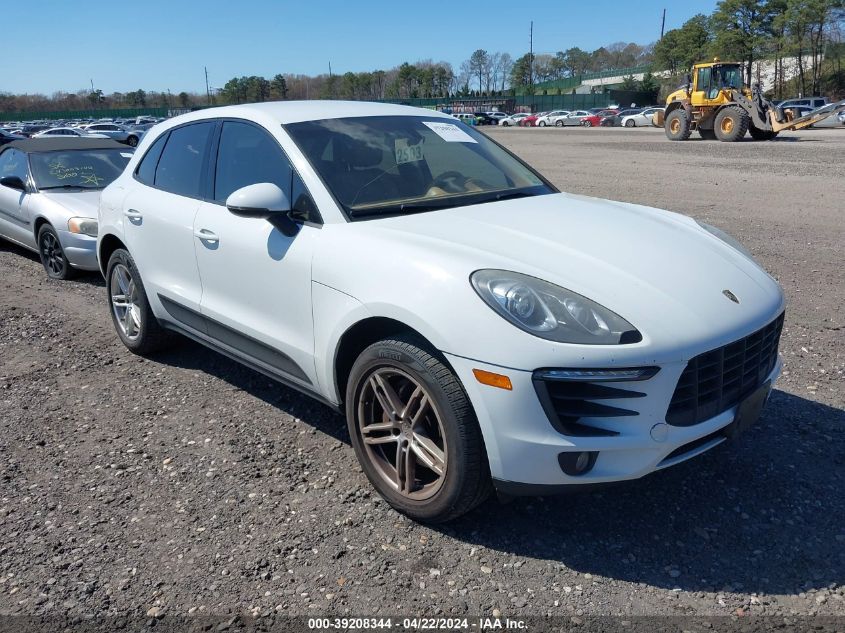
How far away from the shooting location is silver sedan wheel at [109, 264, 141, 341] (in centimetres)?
507

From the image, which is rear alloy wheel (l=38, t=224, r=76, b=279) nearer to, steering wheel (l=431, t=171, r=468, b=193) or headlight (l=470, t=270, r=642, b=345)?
steering wheel (l=431, t=171, r=468, b=193)

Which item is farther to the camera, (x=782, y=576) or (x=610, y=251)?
(x=610, y=251)

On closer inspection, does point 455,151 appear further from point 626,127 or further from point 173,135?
point 626,127

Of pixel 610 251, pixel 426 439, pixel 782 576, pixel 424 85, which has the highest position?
pixel 424 85

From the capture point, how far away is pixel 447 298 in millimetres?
2730

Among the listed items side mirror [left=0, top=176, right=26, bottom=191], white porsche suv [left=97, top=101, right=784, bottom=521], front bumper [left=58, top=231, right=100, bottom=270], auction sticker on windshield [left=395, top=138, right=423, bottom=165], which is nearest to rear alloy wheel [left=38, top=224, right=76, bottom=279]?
front bumper [left=58, top=231, right=100, bottom=270]

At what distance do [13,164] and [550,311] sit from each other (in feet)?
27.8

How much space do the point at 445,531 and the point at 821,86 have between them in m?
78.3

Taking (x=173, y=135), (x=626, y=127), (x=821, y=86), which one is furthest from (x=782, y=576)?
(x=821, y=86)

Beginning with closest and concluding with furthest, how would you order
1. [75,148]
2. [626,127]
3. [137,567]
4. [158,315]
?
1. [137,567]
2. [158,315]
3. [75,148]
4. [626,127]

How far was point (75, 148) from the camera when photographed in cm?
870

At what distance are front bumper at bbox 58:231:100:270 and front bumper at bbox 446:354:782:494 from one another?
599cm

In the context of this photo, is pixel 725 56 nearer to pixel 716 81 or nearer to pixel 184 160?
pixel 716 81

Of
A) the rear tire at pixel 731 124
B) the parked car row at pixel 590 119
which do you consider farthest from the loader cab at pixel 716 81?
the parked car row at pixel 590 119
